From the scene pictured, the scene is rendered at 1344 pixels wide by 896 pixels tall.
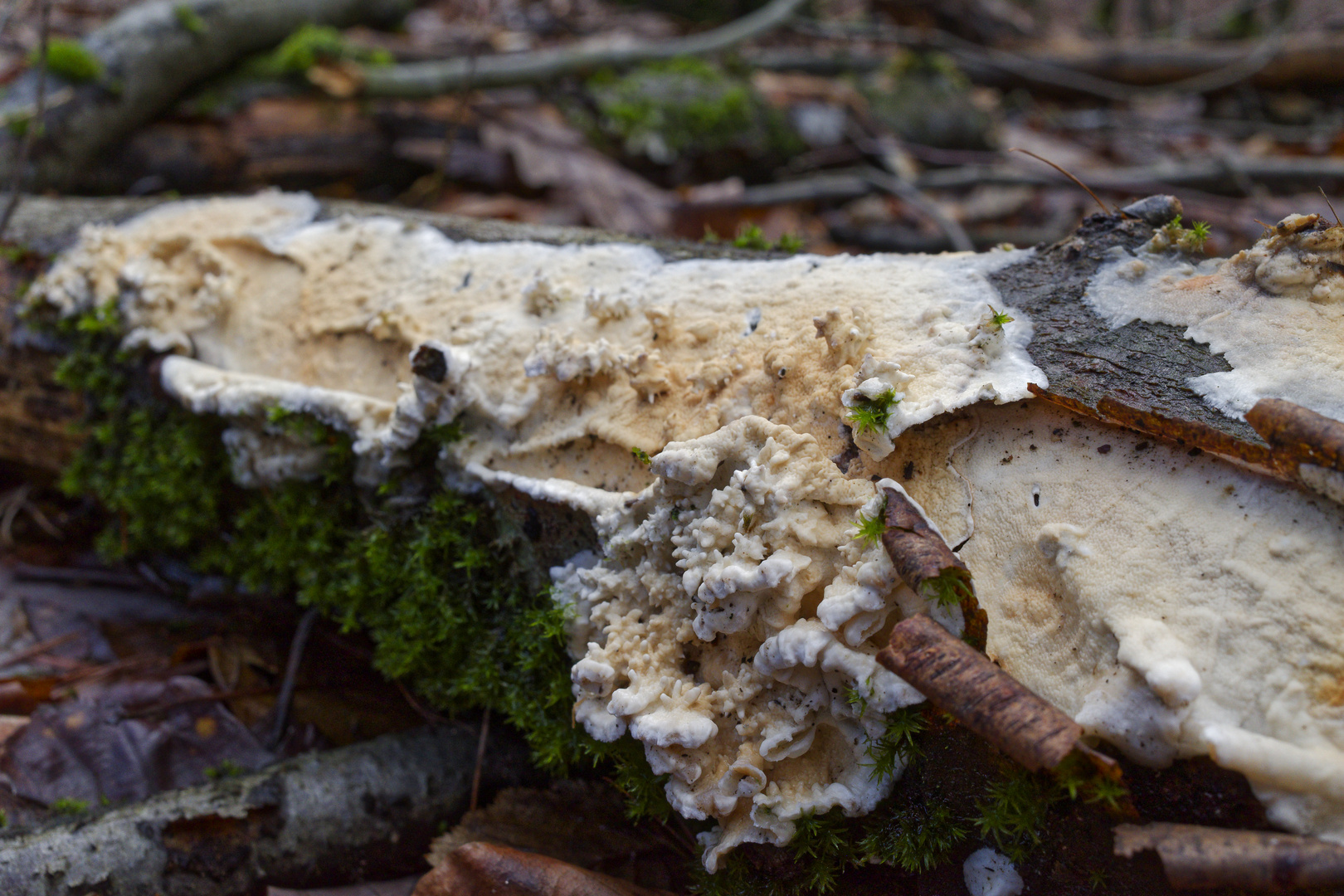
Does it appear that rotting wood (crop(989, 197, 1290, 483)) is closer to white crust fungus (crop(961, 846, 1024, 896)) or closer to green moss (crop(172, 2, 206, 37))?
white crust fungus (crop(961, 846, 1024, 896))

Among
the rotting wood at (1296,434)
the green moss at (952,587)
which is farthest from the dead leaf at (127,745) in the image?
the rotting wood at (1296,434)

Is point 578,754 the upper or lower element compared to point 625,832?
upper

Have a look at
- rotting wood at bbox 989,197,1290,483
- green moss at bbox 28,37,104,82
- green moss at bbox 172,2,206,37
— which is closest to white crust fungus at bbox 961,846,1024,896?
rotting wood at bbox 989,197,1290,483

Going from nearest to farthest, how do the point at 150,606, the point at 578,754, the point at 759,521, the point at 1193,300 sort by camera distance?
the point at 759,521, the point at 1193,300, the point at 578,754, the point at 150,606

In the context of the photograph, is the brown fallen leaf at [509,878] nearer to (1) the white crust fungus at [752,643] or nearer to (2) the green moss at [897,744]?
(1) the white crust fungus at [752,643]

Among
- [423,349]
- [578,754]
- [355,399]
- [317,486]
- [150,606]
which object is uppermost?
[423,349]

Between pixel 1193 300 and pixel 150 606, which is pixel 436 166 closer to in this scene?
pixel 150 606

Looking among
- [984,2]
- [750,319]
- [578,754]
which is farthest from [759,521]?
[984,2]

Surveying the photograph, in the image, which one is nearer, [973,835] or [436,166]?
[973,835]
